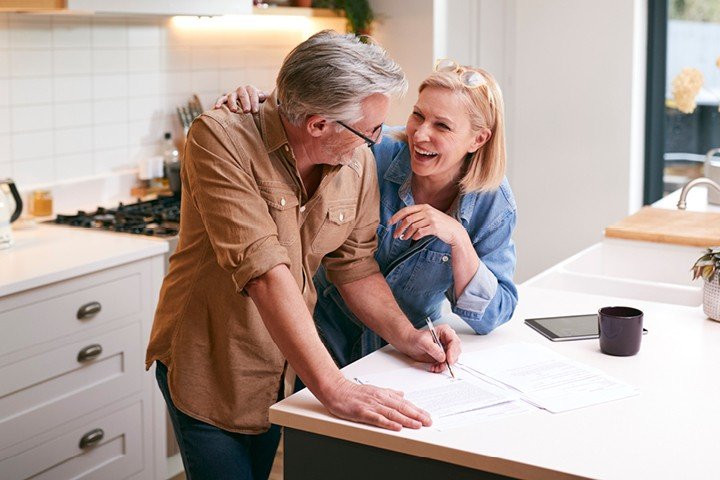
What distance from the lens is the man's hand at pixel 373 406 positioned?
1705 millimetres

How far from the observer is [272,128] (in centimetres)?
192

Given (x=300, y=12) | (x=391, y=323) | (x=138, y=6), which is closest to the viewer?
(x=391, y=323)

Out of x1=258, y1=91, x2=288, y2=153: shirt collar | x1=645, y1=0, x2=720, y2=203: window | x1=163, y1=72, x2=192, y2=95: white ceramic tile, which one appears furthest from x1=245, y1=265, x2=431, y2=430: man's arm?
x1=645, y1=0, x2=720, y2=203: window

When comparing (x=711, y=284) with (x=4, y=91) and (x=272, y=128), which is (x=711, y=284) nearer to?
(x=272, y=128)

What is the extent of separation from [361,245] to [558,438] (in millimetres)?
687

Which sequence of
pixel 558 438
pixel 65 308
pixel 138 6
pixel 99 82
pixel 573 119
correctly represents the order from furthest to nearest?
pixel 573 119 → pixel 99 82 → pixel 138 6 → pixel 65 308 → pixel 558 438

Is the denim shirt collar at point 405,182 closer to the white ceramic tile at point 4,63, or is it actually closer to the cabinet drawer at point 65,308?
the cabinet drawer at point 65,308

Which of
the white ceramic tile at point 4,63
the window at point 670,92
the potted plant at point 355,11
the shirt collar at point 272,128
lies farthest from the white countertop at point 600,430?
the window at point 670,92

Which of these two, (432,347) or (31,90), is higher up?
(31,90)

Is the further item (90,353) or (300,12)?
(300,12)

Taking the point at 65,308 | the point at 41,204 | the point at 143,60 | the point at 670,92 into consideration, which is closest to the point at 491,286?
the point at 65,308

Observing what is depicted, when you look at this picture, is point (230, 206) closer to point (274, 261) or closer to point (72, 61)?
point (274, 261)

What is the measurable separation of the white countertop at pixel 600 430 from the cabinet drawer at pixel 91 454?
1307 mm

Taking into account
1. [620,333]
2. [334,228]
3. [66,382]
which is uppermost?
[334,228]
